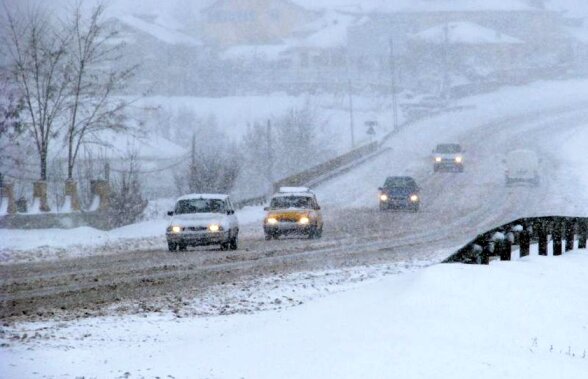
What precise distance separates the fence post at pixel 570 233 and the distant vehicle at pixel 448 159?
44882 mm

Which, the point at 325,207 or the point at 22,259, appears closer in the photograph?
the point at 22,259

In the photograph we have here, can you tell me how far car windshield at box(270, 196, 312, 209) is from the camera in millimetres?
36031

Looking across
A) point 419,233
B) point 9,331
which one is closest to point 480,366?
point 9,331

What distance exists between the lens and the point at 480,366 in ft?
35.6

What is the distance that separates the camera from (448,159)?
6931 centimetres

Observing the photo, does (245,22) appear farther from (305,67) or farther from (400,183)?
(400,183)

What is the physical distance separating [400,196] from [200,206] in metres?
20.2

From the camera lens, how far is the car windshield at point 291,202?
36031mm

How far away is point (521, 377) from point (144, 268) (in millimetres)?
13787

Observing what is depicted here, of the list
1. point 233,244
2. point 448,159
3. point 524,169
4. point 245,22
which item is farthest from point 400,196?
point 245,22

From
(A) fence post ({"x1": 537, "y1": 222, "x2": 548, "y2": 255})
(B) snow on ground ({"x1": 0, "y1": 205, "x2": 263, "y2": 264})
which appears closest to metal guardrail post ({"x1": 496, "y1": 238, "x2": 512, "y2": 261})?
(A) fence post ({"x1": 537, "y1": 222, "x2": 548, "y2": 255})

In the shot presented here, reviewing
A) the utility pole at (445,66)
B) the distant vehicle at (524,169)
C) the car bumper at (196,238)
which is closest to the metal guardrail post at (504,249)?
the car bumper at (196,238)

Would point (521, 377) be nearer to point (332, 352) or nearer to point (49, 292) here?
point (332, 352)

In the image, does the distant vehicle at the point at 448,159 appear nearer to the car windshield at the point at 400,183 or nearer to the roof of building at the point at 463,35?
the car windshield at the point at 400,183
